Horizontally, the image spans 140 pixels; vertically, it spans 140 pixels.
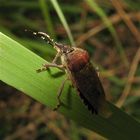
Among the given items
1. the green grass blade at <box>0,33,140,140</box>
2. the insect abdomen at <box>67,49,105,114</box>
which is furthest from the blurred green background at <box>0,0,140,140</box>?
the green grass blade at <box>0,33,140,140</box>

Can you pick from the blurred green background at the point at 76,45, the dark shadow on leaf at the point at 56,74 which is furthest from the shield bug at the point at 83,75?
the blurred green background at the point at 76,45

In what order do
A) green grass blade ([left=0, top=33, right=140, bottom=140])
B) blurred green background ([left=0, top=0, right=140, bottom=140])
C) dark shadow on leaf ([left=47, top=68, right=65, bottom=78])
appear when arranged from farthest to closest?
blurred green background ([left=0, top=0, right=140, bottom=140]) < dark shadow on leaf ([left=47, top=68, right=65, bottom=78]) < green grass blade ([left=0, top=33, right=140, bottom=140])

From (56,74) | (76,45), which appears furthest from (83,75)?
(76,45)

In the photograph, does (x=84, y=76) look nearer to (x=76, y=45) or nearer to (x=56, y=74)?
(x=56, y=74)

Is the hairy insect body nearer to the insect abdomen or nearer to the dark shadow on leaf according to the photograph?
the insect abdomen

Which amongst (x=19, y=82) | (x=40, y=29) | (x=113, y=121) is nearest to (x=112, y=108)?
(x=113, y=121)

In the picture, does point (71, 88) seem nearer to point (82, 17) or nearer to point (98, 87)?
point (98, 87)
